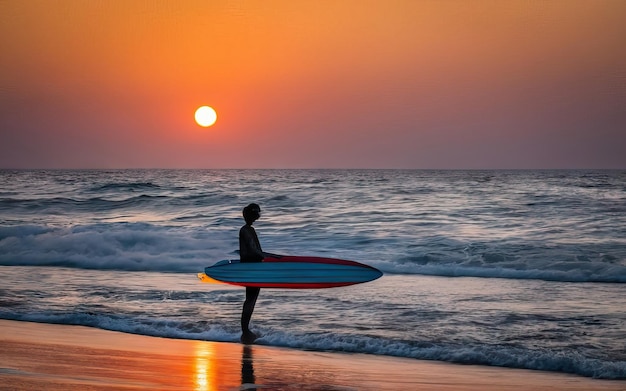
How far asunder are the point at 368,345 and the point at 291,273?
1438 millimetres

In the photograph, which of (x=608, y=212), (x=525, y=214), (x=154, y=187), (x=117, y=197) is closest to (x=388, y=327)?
(x=525, y=214)

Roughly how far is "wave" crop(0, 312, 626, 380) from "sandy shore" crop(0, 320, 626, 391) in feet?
0.89

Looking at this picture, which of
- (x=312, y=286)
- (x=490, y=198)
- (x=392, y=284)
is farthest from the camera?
(x=490, y=198)

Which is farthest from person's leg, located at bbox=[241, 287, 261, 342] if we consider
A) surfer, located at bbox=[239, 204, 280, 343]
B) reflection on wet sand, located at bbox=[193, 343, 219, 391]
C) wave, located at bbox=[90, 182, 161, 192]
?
wave, located at bbox=[90, 182, 161, 192]

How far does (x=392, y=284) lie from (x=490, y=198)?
22.3m

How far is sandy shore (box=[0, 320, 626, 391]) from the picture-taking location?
6.90 meters

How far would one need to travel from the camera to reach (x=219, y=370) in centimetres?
758

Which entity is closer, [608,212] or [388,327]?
[388,327]

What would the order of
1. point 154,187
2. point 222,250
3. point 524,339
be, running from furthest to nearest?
point 154,187
point 222,250
point 524,339

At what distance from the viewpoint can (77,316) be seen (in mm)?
10859

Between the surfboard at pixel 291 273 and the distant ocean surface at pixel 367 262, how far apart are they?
Result: 2.14ft

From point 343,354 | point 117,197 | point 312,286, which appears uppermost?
point 117,197

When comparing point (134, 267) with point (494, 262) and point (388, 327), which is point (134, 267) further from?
point (388, 327)

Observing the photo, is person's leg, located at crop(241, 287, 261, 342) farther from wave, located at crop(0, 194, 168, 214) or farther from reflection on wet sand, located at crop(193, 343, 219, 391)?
wave, located at crop(0, 194, 168, 214)
